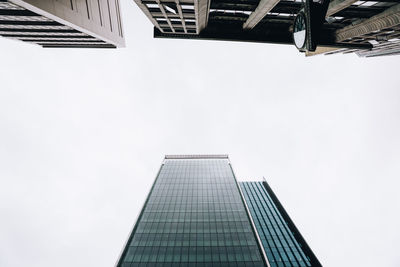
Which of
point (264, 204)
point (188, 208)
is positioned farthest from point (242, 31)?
point (264, 204)

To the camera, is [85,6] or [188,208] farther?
[188,208]

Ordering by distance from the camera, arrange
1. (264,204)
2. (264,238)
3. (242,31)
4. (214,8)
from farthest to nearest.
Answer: (264,204)
(264,238)
(242,31)
(214,8)

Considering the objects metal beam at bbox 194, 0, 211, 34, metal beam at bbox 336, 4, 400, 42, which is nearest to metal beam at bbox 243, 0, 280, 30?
metal beam at bbox 194, 0, 211, 34

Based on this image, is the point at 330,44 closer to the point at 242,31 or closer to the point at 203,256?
the point at 242,31

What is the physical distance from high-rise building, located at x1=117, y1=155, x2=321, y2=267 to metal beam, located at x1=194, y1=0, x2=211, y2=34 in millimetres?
33991

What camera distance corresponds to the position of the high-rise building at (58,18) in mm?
19375

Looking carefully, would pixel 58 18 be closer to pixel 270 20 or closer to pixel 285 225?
pixel 270 20

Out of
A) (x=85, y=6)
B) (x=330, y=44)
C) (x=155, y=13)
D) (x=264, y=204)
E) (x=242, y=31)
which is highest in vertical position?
(x=85, y=6)

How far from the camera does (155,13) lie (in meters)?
21.0

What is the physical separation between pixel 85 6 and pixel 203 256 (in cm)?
4095

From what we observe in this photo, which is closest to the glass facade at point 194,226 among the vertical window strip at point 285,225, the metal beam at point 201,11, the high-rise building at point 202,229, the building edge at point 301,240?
the high-rise building at point 202,229

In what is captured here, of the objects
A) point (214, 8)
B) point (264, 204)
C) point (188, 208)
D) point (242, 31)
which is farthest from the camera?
point (264, 204)

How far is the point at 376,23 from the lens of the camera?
13508mm

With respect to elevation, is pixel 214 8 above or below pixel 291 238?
above
